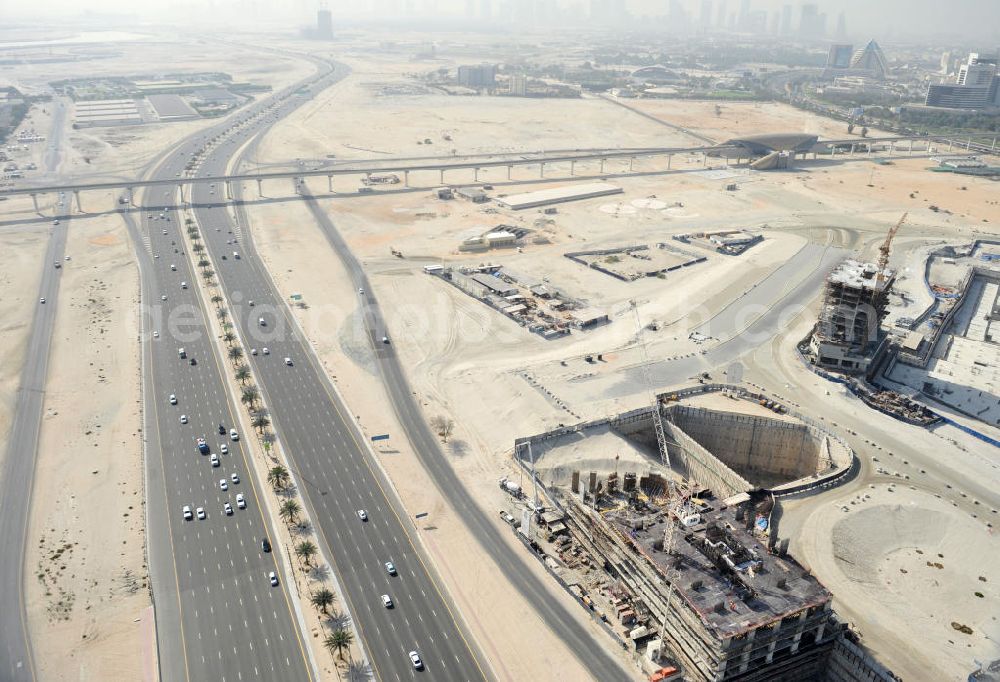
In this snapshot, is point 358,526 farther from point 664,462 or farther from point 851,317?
point 851,317

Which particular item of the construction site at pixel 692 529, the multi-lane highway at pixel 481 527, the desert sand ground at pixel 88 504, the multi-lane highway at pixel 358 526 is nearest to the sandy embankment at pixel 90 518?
the desert sand ground at pixel 88 504

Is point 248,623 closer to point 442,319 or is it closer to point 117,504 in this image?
point 117,504

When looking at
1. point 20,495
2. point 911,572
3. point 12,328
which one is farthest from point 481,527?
point 12,328

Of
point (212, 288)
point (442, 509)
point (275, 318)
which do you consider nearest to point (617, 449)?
point (442, 509)

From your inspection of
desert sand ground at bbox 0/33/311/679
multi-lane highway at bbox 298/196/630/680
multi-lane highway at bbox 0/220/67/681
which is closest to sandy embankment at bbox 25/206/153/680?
desert sand ground at bbox 0/33/311/679

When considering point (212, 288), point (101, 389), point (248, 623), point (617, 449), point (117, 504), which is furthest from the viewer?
point (212, 288)
